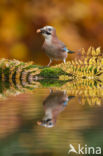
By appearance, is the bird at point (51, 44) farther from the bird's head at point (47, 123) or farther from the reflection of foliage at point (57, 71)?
the bird's head at point (47, 123)

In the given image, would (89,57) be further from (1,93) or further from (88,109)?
(88,109)

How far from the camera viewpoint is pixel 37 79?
8.46m

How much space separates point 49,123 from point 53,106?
983 millimetres

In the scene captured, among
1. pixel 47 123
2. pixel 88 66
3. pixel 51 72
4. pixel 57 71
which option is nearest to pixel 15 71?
pixel 51 72

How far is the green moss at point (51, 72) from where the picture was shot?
860 cm

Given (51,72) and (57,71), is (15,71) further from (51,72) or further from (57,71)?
(57,71)

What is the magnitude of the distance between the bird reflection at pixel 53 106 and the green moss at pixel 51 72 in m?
2.71

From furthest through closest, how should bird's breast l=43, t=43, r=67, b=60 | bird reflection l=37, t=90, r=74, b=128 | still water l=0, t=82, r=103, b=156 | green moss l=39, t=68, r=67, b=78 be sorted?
green moss l=39, t=68, r=67, b=78
bird's breast l=43, t=43, r=67, b=60
bird reflection l=37, t=90, r=74, b=128
still water l=0, t=82, r=103, b=156

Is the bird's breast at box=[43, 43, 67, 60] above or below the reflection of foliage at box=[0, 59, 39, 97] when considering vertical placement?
above


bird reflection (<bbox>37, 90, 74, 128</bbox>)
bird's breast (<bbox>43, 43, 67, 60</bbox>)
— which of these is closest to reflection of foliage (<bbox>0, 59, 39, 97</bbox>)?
bird's breast (<bbox>43, 43, 67, 60</bbox>)

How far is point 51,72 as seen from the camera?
864cm

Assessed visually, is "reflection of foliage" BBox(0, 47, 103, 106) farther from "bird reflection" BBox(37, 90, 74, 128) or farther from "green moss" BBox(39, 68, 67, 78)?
"bird reflection" BBox(37, 90, 74, 128)

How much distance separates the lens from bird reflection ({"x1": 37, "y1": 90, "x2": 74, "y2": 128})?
354cm

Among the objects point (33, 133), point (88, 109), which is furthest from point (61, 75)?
point (33, 133)
